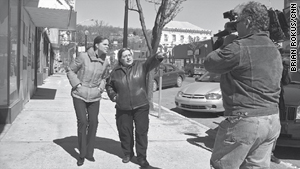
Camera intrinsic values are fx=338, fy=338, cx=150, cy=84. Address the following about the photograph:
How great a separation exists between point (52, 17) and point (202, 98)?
17.9 feet

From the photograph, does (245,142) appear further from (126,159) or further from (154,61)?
(126,159)

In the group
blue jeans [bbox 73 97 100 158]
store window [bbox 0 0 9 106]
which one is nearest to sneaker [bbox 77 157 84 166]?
blue jeans [bbox 73 97 100 158]

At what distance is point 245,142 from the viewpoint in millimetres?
2348

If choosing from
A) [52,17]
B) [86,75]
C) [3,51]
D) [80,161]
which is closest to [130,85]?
[86,75]

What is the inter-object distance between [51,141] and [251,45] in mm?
4424

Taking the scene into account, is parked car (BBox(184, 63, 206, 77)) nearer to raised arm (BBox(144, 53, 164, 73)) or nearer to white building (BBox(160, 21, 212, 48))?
raised arm (BBox(144, 53, 164, 73))

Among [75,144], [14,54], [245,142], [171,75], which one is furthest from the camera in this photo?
[171,75]

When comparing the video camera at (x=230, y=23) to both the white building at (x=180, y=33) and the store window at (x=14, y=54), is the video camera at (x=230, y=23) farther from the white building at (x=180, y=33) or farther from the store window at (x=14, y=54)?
the white building at (x=180, y=33)

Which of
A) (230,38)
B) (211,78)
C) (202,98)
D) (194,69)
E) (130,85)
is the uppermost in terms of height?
(230,38)

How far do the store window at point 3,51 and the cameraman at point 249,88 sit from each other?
594 cm

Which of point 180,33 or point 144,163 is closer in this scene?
point 144,163

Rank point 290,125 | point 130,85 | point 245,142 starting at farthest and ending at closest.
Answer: point 290,125, point 130,85, point 245,142

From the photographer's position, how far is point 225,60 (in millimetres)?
2336

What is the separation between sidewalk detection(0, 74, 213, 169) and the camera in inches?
187
